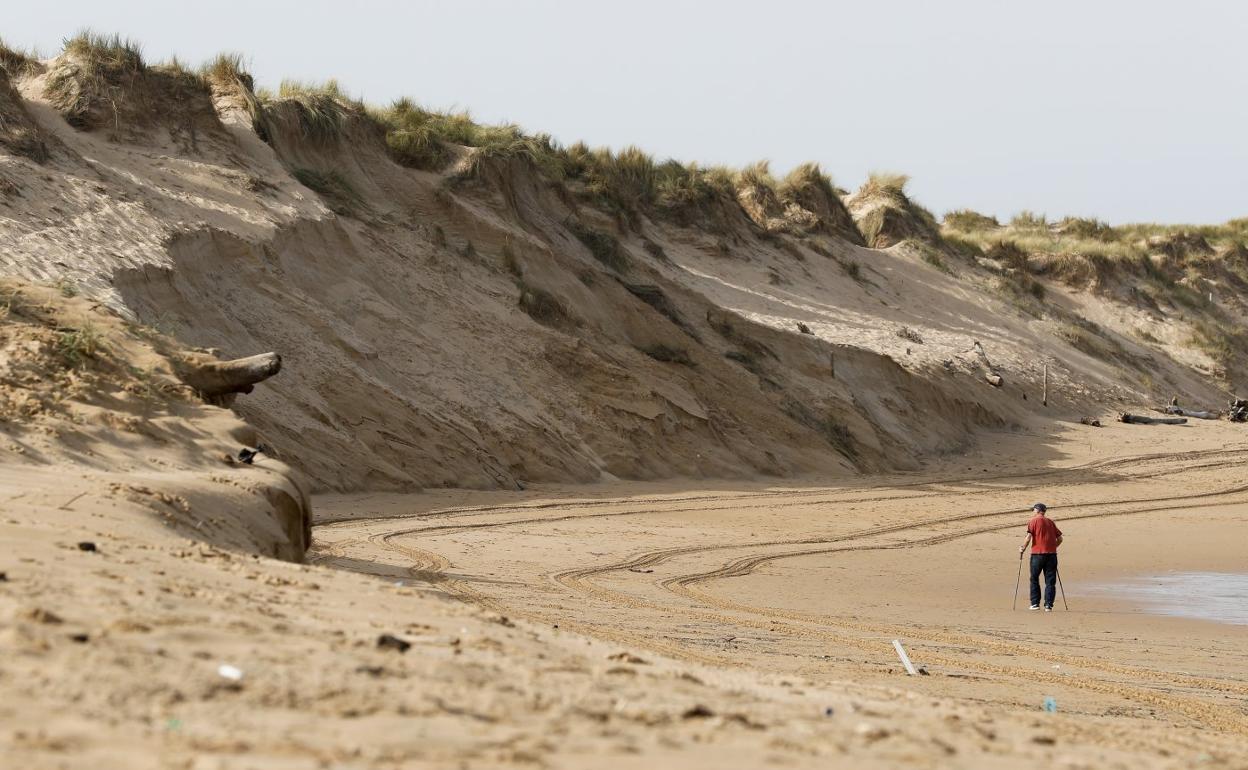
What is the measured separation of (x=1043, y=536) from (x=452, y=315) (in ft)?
34.4

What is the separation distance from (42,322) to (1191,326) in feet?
116

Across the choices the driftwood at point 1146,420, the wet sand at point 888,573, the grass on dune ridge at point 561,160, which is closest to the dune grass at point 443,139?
the grass on dune ridge at point 561,160

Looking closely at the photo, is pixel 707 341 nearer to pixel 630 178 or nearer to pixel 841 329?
pixel 841 329

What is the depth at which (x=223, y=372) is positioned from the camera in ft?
35.3

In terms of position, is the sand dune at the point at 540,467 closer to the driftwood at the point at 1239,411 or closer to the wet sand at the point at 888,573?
the wet sand at the point at 888,573

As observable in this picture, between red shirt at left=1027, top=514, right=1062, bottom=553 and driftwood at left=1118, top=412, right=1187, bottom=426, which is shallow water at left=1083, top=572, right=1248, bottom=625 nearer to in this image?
red shirt at left=1027, top=514, right=1062, bottom=553

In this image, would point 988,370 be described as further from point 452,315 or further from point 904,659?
point 904,659

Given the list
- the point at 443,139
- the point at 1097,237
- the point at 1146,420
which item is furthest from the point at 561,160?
the point at 1097,237

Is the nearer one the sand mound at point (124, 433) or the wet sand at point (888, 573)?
the wet sand at point (888, 573)

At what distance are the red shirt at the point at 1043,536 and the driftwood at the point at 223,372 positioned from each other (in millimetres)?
6435

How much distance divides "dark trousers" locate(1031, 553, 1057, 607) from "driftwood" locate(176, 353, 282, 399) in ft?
20.9

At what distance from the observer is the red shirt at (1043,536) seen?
472 inches

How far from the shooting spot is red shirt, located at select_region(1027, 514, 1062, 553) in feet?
39.3

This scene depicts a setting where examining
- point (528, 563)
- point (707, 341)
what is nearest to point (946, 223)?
point (707, 341)
